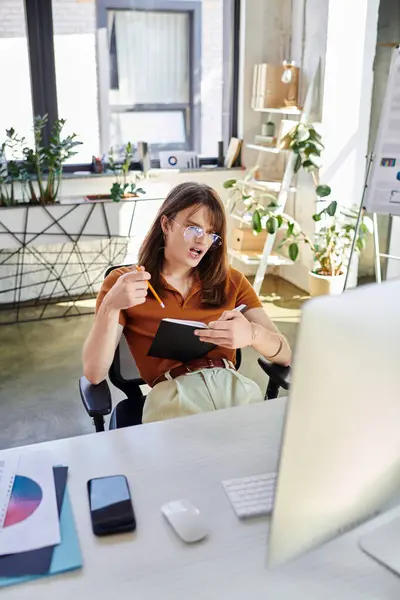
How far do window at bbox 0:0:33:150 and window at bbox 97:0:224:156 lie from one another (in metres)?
0.52

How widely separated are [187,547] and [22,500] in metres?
0.33

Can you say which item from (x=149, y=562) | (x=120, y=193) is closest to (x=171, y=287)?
(x=149, y=562)

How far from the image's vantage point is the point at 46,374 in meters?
3.35

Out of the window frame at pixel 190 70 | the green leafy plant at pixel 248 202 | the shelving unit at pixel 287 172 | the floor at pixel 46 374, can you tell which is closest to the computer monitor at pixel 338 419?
the floor at pixel 46 374

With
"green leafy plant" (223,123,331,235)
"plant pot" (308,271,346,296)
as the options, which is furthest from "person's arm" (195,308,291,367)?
"plant pot" (308,271,346,296)

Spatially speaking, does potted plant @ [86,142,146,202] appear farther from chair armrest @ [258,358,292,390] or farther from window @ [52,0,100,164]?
chair armrest @ [258,358,292,390]

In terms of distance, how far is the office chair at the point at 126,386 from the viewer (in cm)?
166

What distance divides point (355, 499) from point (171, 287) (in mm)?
1071

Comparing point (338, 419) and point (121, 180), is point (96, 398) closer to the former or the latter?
point (338, 419)

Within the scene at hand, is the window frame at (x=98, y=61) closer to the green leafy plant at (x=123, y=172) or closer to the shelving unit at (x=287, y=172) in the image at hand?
the green leafy plant at (x=123, y=172)

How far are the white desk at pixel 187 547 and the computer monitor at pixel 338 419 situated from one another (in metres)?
0.19

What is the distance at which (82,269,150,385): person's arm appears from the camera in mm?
1663

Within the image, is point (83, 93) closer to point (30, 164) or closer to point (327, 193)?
point (30, 164)

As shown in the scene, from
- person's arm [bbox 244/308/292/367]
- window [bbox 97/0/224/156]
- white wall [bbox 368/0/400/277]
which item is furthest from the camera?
window [bbox 97/0/224/156]
